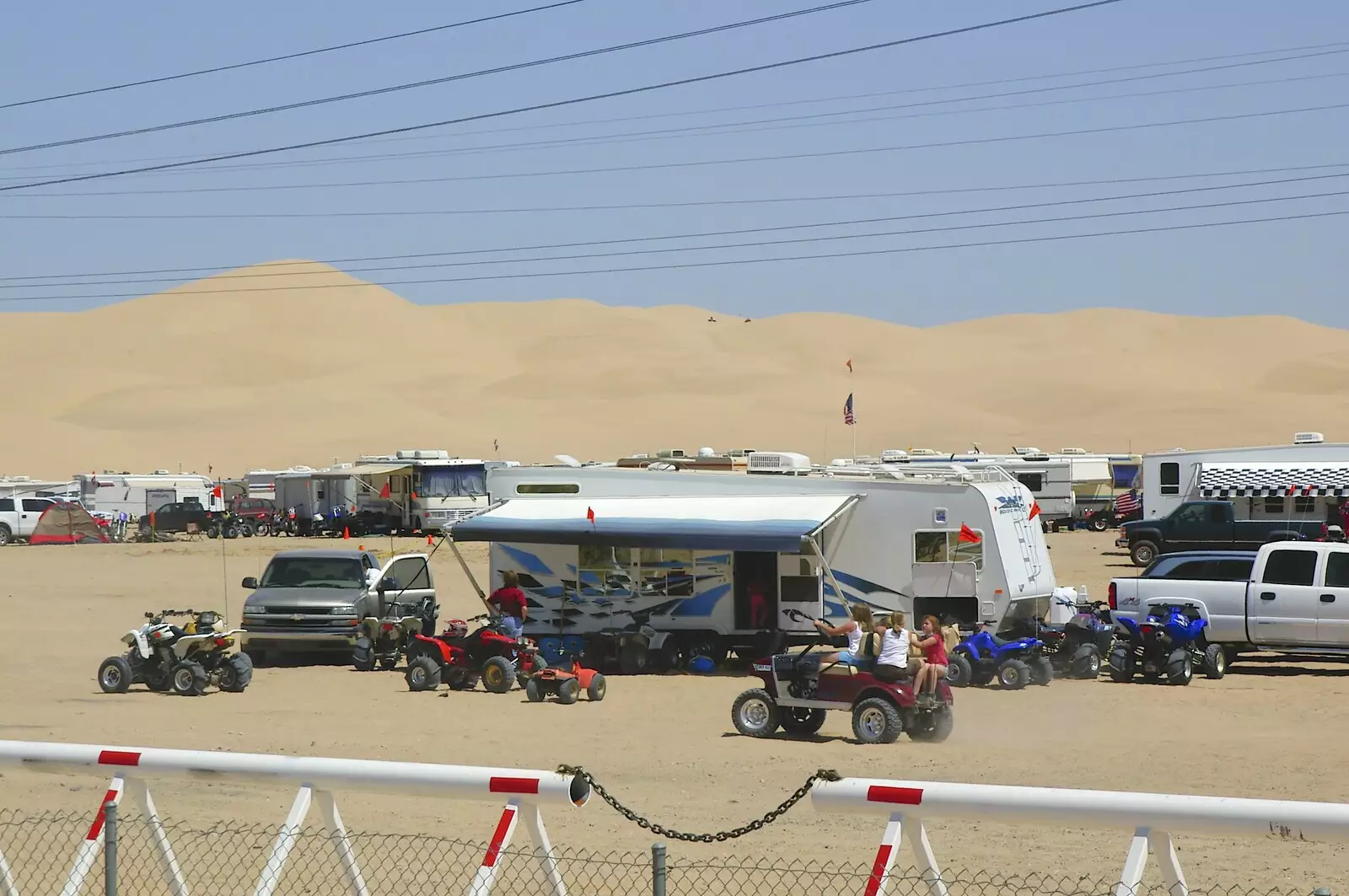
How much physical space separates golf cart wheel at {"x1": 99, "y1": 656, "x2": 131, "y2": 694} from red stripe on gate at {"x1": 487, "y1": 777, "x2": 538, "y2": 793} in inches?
478

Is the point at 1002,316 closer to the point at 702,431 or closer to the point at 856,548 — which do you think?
the point at 702,431

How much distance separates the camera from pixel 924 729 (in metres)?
14.6

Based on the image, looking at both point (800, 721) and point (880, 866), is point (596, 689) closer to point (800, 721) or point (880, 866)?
point (800, 721)

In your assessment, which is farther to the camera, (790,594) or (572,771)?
(790,594)

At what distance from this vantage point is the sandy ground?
9.72 meters

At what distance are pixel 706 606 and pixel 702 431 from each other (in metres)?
76.7

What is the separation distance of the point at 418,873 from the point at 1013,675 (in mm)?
10251

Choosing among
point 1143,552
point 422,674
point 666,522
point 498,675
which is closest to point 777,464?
point 666,522

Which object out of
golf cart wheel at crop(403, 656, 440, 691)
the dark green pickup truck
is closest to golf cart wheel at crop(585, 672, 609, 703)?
golf cart wheel at crop(403, 656, 440, 691)

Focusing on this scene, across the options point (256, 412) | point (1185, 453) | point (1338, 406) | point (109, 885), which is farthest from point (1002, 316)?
point (109, 885)

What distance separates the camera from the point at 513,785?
6.69 meters

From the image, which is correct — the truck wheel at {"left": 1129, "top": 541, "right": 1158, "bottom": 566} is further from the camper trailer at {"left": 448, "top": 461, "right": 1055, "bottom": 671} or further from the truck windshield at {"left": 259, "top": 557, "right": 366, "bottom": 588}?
the truck windshield at {"left": 259, "top": 557, "right": 366, "bottom": 588}

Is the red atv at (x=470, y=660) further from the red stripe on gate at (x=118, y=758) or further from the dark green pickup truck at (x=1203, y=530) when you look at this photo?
the dark green pickup truck at (x=1203, y=530)

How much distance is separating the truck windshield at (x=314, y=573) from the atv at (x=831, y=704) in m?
7.94
